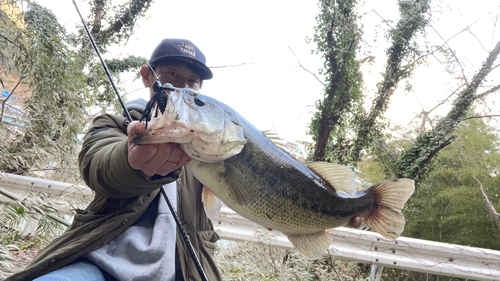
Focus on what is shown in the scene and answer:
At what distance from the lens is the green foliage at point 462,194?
22.2ft

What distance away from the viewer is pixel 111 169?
114 centimetres

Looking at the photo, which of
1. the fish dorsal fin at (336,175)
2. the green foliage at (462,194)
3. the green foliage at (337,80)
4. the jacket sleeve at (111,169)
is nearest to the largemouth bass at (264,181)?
the fish dorsal fin at (336,175)

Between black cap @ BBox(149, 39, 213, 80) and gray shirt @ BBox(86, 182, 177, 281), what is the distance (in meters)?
0.80

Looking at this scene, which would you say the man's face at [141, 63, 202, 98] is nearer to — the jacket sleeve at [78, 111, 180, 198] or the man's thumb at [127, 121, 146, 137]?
the jacket sleeve at [78, 111, 180, 198]

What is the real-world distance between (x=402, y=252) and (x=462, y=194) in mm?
5582

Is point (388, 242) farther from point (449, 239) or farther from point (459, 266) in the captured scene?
point (449, 239)

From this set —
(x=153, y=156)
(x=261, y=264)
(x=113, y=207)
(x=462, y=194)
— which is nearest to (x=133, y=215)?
(x=113, y=207)

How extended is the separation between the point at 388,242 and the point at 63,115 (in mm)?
3779

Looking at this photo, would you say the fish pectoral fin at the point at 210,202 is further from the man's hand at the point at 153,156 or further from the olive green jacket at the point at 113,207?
the man's hand at the point at 153,156

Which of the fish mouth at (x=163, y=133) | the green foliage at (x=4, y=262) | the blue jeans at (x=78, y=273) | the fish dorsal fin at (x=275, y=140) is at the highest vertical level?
the fish dorsal fin at (x=275, y=140)

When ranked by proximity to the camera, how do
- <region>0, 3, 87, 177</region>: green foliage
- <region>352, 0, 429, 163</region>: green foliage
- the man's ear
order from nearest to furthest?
the man's ear, <region>0, 3, 87, 177</region>: green foliage, <region>352, 0, 429, 163</region>: green foliage

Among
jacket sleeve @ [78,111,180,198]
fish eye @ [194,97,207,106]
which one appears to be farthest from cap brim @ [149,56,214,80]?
fish eye @ [194,97,207,106]

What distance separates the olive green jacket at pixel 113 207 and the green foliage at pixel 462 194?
6.53 meters

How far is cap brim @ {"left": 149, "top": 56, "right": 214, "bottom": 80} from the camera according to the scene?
1685 millimetres
